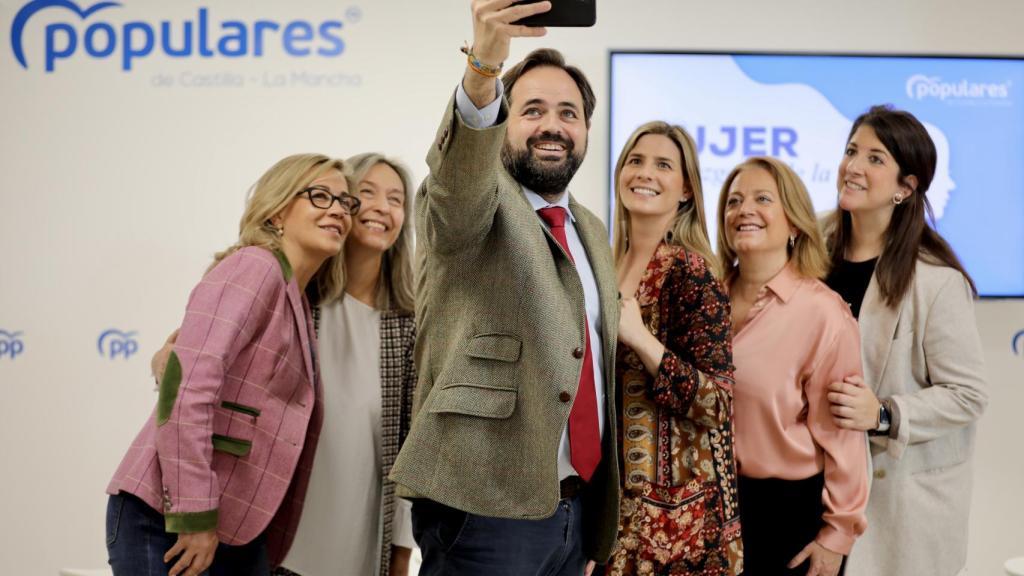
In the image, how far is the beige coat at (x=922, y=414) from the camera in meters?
2.63

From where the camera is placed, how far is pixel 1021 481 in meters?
4.11

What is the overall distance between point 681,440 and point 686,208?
632mm

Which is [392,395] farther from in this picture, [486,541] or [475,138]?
[475,138]

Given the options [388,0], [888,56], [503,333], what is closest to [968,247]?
[888,56]

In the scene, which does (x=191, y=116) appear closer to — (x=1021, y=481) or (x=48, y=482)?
(x=48, y=482)

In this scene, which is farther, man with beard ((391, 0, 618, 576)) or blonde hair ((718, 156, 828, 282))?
blonde hair ((718, 156, 828, 282))

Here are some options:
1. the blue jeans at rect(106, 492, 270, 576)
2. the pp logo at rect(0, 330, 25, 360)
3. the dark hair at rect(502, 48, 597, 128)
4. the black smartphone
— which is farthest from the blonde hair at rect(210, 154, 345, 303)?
the pp logo at rect(0, 330, 25, 360)

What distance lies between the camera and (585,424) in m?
1.78

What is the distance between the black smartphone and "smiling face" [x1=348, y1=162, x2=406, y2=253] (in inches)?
46.3

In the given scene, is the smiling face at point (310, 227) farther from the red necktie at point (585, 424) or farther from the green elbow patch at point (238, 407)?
the red necktie at point (585, 424)

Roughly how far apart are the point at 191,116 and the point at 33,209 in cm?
85

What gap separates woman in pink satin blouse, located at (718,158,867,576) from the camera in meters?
2.37

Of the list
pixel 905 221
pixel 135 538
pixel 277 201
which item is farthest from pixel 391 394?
pixel 905 221

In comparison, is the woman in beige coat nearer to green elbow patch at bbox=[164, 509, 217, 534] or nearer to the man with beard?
the man with beard
